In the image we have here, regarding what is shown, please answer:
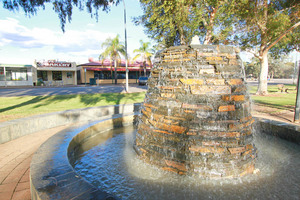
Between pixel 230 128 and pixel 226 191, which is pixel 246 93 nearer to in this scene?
pixel 230 128

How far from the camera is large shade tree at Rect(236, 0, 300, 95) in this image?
12.1 meters

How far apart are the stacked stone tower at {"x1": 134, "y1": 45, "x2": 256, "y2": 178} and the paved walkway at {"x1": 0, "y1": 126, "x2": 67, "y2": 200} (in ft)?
6.36

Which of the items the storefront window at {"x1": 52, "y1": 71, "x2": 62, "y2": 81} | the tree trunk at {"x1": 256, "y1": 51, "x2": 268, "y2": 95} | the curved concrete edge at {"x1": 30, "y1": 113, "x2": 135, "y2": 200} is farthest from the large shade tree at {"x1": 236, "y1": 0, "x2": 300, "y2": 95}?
the storefront window at {"x1": 52, "y1": 71, "x2": 62, "y2": 81}

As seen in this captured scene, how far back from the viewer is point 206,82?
2.97 meters

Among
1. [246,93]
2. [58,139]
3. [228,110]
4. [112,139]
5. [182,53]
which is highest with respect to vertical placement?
[182,53]

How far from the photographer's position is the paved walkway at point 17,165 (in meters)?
2.52

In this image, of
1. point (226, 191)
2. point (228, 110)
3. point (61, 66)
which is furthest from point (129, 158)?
point (61, 66)

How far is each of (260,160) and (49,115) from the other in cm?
→ 565

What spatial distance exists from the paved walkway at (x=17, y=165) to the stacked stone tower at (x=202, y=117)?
1939 mm

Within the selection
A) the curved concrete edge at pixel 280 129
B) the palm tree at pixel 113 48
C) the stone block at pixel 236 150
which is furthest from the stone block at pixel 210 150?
the palm tree at pixel 113 48

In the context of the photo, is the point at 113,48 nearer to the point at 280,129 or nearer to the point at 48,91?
the point at 48,91

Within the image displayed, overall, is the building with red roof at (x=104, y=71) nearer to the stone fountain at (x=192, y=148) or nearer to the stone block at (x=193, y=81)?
the stone fountain at (x=192, y=148)

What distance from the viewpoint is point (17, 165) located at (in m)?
3.37

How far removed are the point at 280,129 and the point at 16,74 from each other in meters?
34.7
